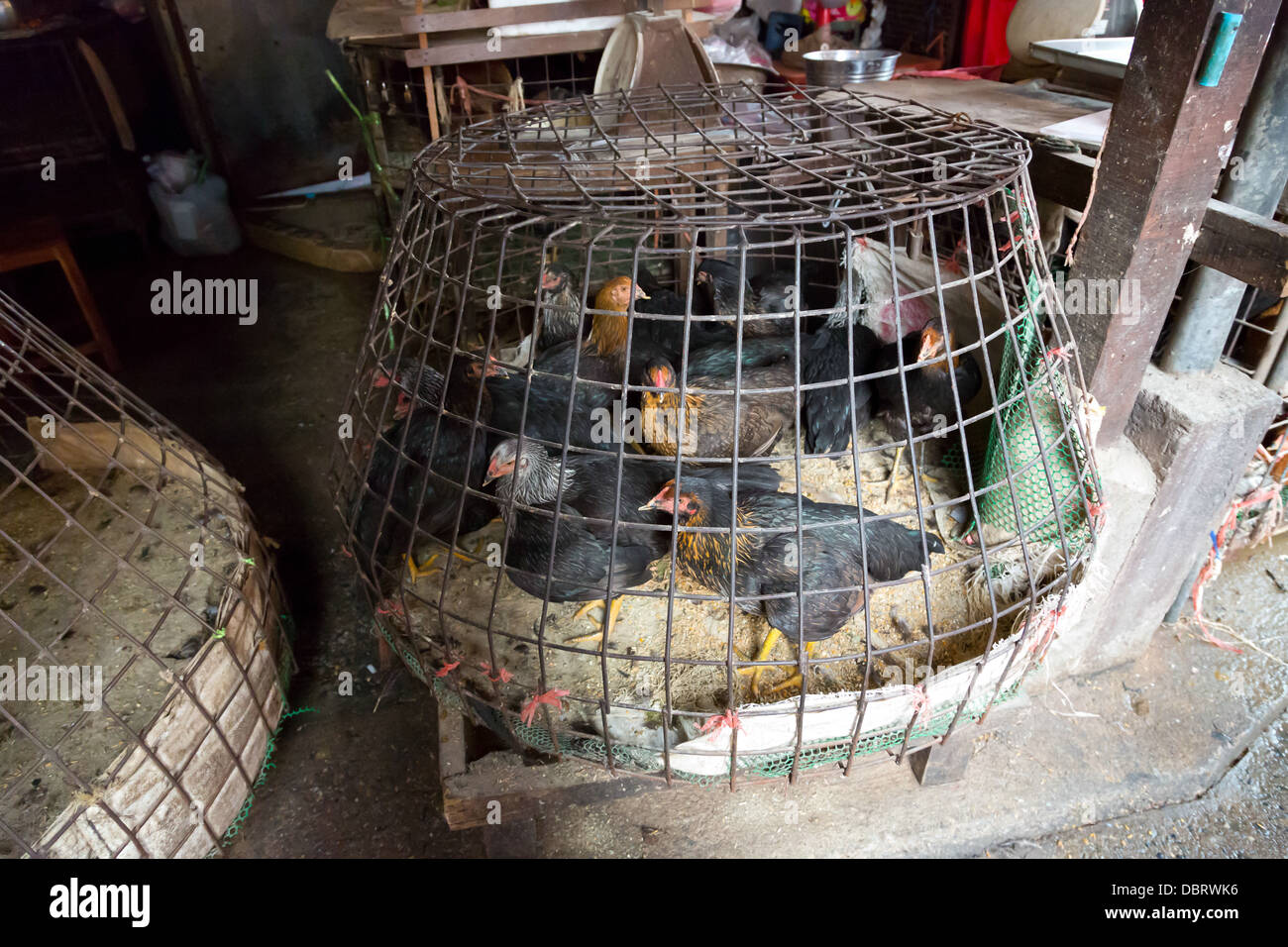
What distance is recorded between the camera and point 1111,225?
203 centimetres

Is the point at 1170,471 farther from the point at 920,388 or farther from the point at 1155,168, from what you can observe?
the point at 1155,168

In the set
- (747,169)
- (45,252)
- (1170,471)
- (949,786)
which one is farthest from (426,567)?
(45,252)

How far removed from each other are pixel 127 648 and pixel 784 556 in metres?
1.99

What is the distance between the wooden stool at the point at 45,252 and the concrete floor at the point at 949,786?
8.44 ft

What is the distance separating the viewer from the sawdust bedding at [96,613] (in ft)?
6.73

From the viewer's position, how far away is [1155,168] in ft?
6.10

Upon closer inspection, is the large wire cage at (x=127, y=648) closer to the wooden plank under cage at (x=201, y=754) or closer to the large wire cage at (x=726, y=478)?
the wooden plank under cage at (x=201, y=754)

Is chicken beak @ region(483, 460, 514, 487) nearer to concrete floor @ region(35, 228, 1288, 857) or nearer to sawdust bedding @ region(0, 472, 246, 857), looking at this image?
sawdust bedding @ region(0, 472, 246, 857)

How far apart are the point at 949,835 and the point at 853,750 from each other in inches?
47.8

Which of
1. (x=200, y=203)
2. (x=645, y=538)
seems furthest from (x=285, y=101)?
(x=645, y=538)

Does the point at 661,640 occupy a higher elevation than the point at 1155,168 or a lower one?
lower

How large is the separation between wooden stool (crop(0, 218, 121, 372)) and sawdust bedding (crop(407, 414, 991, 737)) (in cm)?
379

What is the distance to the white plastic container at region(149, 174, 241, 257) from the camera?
6.52 m

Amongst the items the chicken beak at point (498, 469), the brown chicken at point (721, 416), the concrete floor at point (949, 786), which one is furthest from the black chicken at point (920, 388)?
the chicken beak at point (498, 469)
